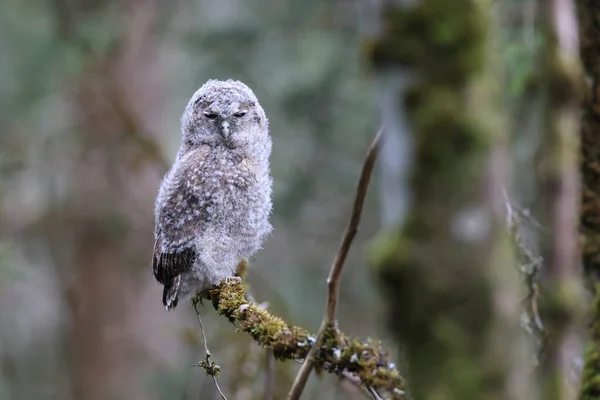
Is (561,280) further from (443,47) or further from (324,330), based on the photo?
(324,330)

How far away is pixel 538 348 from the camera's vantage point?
244cm

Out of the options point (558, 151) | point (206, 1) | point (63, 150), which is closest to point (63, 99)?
point (63, 150)

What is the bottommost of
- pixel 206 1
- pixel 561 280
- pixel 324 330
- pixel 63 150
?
pixel 324 330

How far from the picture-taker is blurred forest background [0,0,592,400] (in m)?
9.14

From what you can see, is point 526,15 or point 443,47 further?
point 526,15

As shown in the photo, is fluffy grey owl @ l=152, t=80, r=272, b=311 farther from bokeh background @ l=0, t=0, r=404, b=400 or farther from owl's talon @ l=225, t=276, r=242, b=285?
bokeh background @ l=0, t=0, r=404, b=400

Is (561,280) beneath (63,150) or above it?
beneath

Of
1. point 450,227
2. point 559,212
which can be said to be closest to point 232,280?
point 450,227

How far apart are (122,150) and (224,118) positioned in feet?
19.7

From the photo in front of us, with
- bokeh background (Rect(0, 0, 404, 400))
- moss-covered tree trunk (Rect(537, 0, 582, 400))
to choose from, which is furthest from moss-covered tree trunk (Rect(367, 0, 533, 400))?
bokeh background (Rect(0, 0, 404, 400))

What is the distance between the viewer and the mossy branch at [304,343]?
1.75 metres

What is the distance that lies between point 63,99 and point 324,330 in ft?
31.9

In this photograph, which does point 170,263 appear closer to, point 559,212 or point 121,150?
point 559,212

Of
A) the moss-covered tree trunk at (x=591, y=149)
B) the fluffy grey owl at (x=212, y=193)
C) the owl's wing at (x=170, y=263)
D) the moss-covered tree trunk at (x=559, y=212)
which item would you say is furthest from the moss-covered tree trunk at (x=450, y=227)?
the owl's wing at (x=170, y=263)
